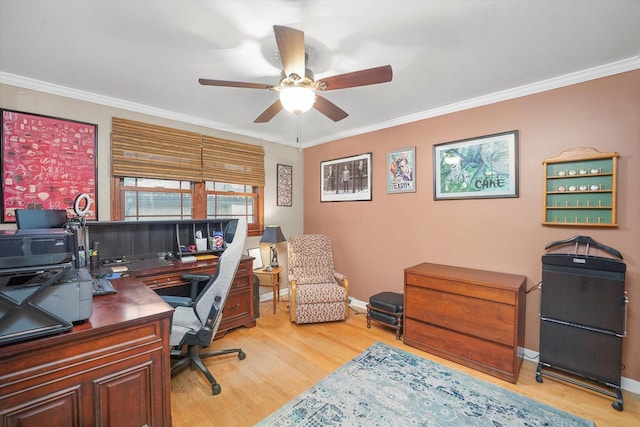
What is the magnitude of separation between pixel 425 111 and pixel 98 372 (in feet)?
11.6

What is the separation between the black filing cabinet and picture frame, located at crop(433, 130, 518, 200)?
0.80m

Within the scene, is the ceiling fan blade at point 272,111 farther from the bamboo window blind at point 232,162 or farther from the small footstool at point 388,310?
the small footstool at point 388,310

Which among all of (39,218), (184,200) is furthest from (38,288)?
(184,200)

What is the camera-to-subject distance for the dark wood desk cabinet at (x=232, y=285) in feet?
8.24

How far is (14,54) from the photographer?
78.2 inches

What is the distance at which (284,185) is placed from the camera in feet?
14.5

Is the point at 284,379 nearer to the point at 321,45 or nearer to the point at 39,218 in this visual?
the point at 39,218

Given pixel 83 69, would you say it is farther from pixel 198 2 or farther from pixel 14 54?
pixel 198 2

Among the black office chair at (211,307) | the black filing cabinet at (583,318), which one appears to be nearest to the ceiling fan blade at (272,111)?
the black office chair at (211,307)

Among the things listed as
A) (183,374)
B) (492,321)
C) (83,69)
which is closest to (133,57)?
(83,69)

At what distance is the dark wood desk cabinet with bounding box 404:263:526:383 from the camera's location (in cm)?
223

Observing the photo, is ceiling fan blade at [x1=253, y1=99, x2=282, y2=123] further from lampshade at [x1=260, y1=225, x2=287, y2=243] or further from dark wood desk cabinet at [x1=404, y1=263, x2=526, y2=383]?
dark wood desk cabinet at [x1=404, y1=263, x2=526, y2=383]

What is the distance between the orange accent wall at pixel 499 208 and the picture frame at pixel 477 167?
0.07 meters

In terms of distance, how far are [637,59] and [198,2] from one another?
10.1 ft
